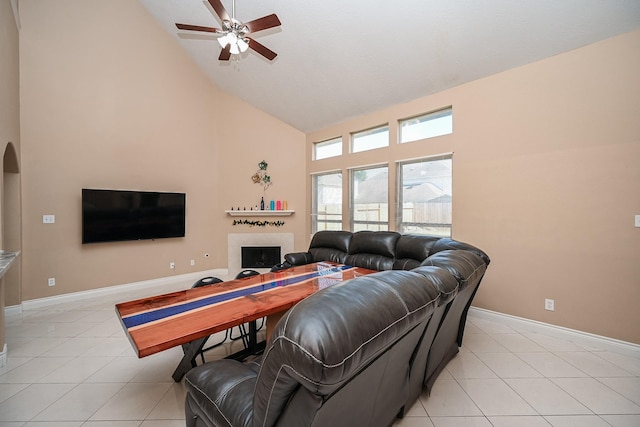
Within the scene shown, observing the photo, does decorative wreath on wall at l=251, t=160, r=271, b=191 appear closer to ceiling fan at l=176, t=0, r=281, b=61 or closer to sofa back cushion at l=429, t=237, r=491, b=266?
ceiling fan at l=176, t=0, r=281, b=61

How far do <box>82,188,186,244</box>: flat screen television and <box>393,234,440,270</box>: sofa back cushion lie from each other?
4.10 metres

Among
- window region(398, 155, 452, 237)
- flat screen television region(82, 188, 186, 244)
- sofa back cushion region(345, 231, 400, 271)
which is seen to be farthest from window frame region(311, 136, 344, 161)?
flat screen television region(82, 188, 186, 244)

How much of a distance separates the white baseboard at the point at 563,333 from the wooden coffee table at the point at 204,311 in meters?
2.12

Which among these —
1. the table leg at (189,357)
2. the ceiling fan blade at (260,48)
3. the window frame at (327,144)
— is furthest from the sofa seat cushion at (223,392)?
the window frame at (327,144)

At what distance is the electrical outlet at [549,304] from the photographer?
299 cm

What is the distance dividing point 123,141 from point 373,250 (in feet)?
14.8

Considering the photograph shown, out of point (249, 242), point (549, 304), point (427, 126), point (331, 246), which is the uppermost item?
point (427, 126)

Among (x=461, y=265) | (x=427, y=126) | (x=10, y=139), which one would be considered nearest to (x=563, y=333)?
(x=461, y=265)

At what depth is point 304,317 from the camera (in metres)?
0.75

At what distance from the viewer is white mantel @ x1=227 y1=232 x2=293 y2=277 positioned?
579cm

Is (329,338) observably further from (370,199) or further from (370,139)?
(370,139)

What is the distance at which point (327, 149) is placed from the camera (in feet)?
18.6

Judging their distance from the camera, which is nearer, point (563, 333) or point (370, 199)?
point (563, 333)

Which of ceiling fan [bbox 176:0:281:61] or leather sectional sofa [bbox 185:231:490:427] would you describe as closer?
leather sectional sofa [bbox 185:231:490:427]
